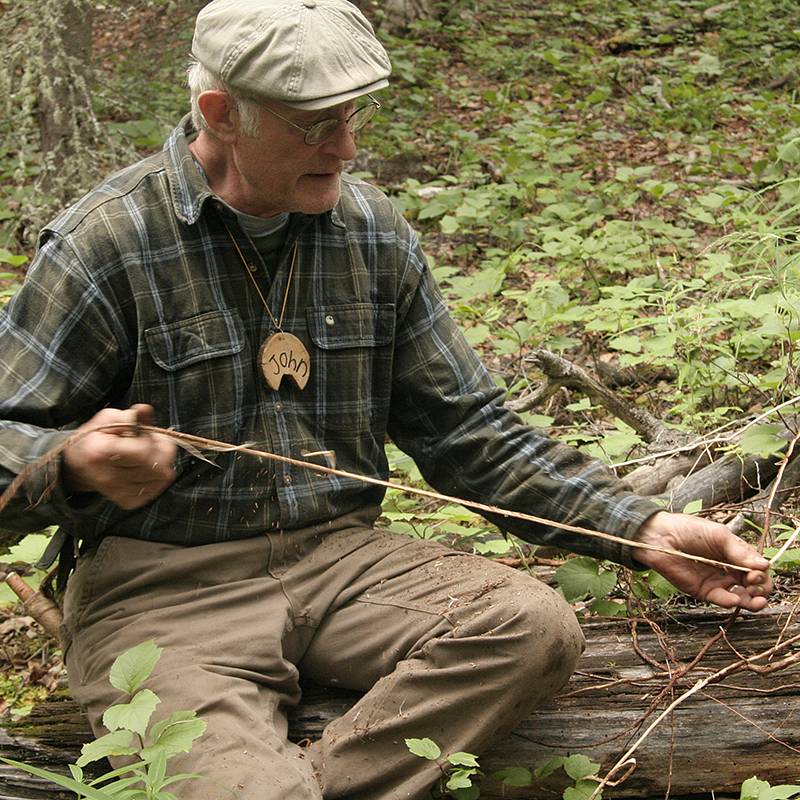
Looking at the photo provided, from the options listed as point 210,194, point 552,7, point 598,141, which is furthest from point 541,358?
point 552,7

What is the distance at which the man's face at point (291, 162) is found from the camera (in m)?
2.30

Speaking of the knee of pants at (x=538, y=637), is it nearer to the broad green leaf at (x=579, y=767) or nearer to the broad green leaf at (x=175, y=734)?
the broad green leaf at (x=579, y=767)

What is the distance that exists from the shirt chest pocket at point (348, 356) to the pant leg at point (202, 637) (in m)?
0.37

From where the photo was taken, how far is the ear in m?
2.33

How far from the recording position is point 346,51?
7.48 ft

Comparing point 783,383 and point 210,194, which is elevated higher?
point 210,194

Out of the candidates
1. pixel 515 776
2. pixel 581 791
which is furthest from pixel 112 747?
pixel 581 791

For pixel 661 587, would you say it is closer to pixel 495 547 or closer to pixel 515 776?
pixel 495 547

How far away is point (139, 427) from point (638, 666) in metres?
1.32

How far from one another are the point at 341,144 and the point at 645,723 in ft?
4.77

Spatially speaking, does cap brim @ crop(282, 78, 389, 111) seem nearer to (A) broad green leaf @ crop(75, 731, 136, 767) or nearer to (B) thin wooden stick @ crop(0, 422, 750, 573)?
(B) thin wooden stick @ crop(0, 422, 750, 573)

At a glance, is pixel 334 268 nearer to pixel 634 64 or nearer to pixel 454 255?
pixel 454 255

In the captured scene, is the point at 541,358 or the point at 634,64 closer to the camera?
the point at 541,358

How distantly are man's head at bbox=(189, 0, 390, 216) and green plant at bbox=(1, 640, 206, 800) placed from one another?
3.40 feet
